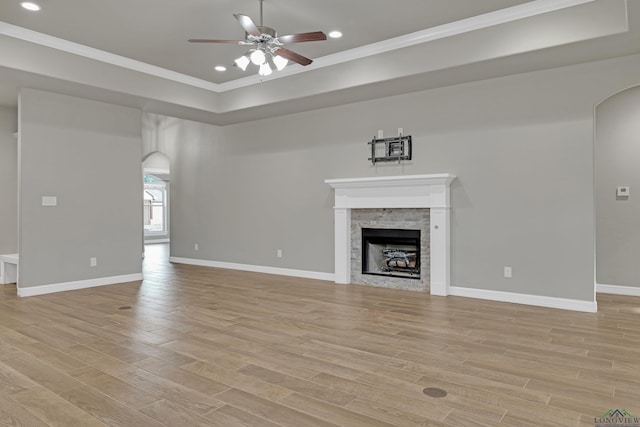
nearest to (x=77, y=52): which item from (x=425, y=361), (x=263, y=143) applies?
(x=263, y=143)

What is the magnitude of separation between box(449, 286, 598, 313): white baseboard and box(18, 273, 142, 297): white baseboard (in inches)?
189

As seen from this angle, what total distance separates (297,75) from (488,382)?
4699mm

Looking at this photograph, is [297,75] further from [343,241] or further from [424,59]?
[343,241]

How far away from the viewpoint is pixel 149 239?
13641 millimetres

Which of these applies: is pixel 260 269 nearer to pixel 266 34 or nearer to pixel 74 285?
pixel 74 285

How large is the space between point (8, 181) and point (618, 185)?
9.04m

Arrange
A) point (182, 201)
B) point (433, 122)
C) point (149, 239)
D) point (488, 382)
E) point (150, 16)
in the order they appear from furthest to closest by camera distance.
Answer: point (149, 239), point (182, 201), point (433, 122), point (150, 16), point (488, 382)

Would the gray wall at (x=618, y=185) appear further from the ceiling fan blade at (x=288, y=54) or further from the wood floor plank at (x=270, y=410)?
the wood floor plank at (x=270, y=410)

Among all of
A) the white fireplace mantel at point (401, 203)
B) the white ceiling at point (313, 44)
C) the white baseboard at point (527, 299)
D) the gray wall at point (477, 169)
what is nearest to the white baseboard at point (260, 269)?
the gray wall at point (477, 169)

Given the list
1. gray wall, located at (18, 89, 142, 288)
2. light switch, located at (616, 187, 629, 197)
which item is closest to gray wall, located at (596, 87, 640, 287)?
light switch, located at (616, 187, 629, 197)

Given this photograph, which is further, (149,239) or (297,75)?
(149,239)

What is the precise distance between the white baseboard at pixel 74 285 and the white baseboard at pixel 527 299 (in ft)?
15.8

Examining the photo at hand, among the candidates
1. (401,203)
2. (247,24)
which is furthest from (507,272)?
(247,24)

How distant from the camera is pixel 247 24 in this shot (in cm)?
351
